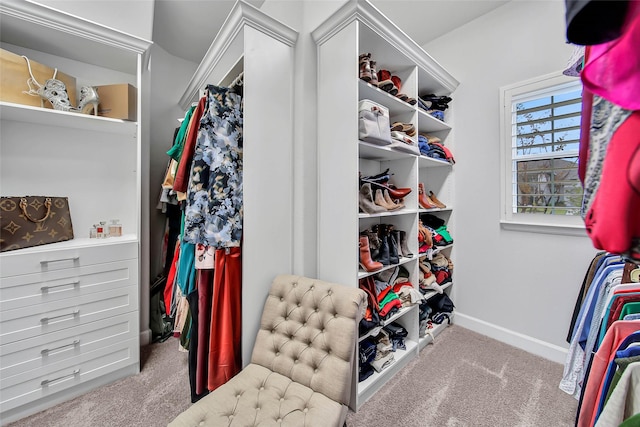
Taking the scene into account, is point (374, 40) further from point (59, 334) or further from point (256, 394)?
point (59, 334)

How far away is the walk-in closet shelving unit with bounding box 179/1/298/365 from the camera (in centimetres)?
137

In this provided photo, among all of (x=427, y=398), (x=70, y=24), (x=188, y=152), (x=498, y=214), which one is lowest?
(x=427, y=398)

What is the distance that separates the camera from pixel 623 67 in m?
0.40

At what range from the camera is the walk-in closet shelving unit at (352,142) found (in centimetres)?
142

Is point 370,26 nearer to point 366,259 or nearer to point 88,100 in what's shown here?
point 366,259

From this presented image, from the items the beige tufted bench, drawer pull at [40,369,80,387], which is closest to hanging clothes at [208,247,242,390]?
the beige tufted bench

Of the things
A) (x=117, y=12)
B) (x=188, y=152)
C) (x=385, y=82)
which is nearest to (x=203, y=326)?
(x=188, y=152)

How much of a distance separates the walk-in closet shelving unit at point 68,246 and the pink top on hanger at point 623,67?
2.08 metres

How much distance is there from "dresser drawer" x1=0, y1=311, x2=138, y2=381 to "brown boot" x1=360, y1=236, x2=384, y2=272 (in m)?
1.58

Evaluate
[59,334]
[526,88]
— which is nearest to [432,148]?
[526,88]

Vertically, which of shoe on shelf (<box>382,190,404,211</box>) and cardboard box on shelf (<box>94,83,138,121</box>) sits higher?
cardboard box on shelf (<box>94,83,138,121</box>)

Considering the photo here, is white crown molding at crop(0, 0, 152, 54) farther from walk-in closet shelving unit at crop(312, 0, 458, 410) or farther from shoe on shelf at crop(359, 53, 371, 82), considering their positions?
shoe on shelf at crop(359, 53, 371, 82)

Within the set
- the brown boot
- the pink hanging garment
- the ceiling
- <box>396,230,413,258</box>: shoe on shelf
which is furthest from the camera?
the ceiling

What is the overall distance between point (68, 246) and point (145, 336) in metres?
1.01
